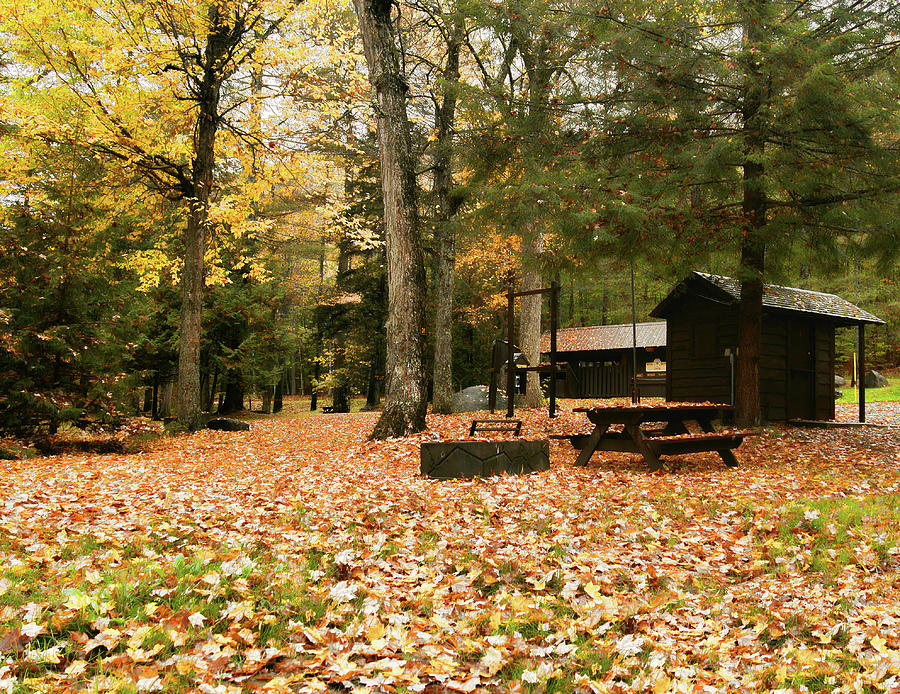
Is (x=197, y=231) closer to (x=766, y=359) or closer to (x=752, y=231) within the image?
(x=752, y=231)

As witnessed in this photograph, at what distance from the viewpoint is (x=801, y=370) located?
14.7 metres

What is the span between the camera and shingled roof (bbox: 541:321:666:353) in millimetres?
23812

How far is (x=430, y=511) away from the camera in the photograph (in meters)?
5.52

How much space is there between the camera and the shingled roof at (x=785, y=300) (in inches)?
532

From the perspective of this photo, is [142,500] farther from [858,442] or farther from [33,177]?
[858,442]

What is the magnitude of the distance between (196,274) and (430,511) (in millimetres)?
9517

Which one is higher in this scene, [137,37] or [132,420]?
[137,37]

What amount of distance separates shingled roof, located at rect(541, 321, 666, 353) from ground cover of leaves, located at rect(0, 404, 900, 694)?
17.0 m

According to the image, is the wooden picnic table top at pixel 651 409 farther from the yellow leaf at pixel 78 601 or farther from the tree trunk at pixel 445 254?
the tree trunk at pixel 445 254

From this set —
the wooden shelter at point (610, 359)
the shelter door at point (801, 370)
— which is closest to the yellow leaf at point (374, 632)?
the shelter door at point (801, 370)

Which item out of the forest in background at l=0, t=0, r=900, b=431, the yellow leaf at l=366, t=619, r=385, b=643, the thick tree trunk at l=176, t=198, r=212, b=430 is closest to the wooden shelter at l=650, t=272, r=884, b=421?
the forest in background at l=0, t=0, r=900, b=431

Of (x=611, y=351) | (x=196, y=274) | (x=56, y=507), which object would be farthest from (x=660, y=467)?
(x=611, y=351)

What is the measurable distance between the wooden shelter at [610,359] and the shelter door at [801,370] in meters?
8.10

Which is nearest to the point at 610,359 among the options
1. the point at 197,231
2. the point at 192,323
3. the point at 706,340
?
the point at 706,340
